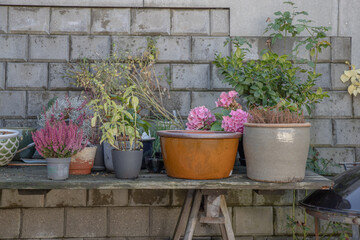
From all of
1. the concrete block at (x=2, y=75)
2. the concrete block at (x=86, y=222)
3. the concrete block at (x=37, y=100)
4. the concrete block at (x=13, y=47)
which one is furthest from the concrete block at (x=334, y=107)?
the concrete block at (x=2, y=75)

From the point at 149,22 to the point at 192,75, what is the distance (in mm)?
553

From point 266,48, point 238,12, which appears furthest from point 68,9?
point 266,48

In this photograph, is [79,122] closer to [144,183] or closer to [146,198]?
[144,183]

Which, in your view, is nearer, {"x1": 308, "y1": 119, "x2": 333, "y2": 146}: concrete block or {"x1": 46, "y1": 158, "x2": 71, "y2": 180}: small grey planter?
{"x1": 46, "y1": 158, "x2": 71, "y2": 180}: small grey planter

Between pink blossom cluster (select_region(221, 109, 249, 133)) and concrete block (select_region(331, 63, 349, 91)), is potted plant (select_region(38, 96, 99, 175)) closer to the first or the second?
pink blossom cluster (select_region(221, 109, 249, 133))

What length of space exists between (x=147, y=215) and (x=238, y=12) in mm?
1801

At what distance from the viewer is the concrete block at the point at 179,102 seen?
119 inches

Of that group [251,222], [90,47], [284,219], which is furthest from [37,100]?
[284,219]

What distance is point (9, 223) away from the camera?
2.91 meters

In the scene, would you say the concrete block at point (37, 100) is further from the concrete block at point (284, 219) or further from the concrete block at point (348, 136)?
the concrete block at point (348, 136)

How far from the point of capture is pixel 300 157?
199cm

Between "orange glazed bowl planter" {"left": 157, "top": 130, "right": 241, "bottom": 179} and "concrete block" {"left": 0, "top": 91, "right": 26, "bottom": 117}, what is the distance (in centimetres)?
149

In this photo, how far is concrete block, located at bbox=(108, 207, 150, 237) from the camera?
2947mm

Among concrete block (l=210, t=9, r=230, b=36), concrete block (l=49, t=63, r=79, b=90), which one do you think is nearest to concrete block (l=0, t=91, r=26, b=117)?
concrete block (l=49, t=63, r=79, b=90)
